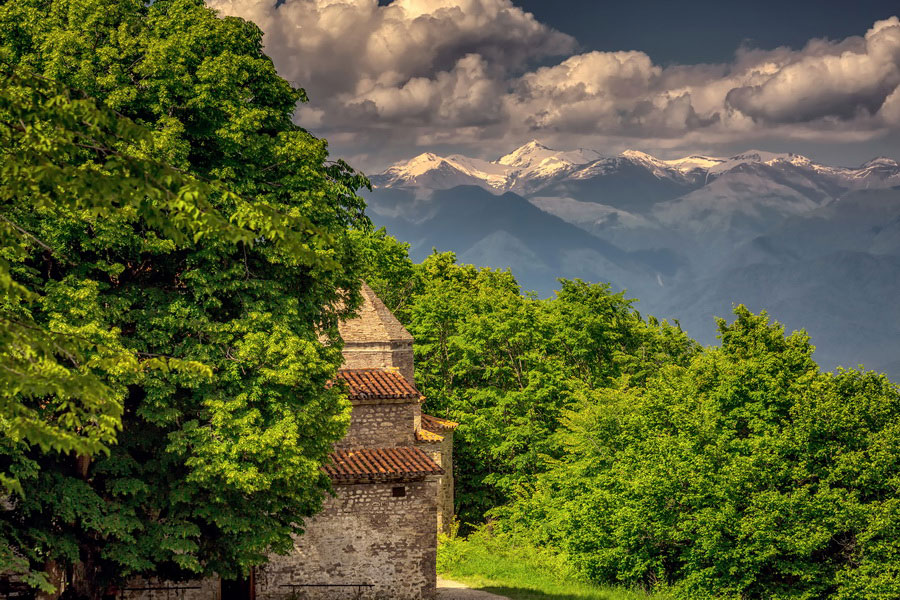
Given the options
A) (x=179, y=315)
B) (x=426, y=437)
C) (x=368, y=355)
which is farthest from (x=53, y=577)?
(x=426, y=437)

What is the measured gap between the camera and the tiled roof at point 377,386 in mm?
26344

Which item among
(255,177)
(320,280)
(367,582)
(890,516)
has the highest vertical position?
(255,177)

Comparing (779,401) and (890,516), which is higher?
(779,401)

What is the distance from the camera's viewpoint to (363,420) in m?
26.6

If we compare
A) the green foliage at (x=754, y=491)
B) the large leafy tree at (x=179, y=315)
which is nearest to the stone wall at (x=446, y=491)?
the green foliage at (x=754, y=491)

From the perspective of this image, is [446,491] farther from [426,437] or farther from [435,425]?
[426,437]

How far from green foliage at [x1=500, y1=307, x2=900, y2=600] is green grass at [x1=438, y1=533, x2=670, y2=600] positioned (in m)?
1.68

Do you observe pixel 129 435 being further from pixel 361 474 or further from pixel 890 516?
pixel 890 516

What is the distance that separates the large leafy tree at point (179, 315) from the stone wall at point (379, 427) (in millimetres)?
6348

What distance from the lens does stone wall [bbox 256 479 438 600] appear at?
24.9 metres

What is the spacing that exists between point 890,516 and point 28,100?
3058 centimetres

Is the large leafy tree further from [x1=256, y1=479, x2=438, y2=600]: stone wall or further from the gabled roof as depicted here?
the gabled roof

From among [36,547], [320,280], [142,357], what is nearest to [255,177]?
[320,280]

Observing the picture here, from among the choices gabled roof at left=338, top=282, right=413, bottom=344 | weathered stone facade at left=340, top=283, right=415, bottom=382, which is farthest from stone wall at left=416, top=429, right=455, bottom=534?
gabled roof at left=338, top=282, right=413, bottom=344
